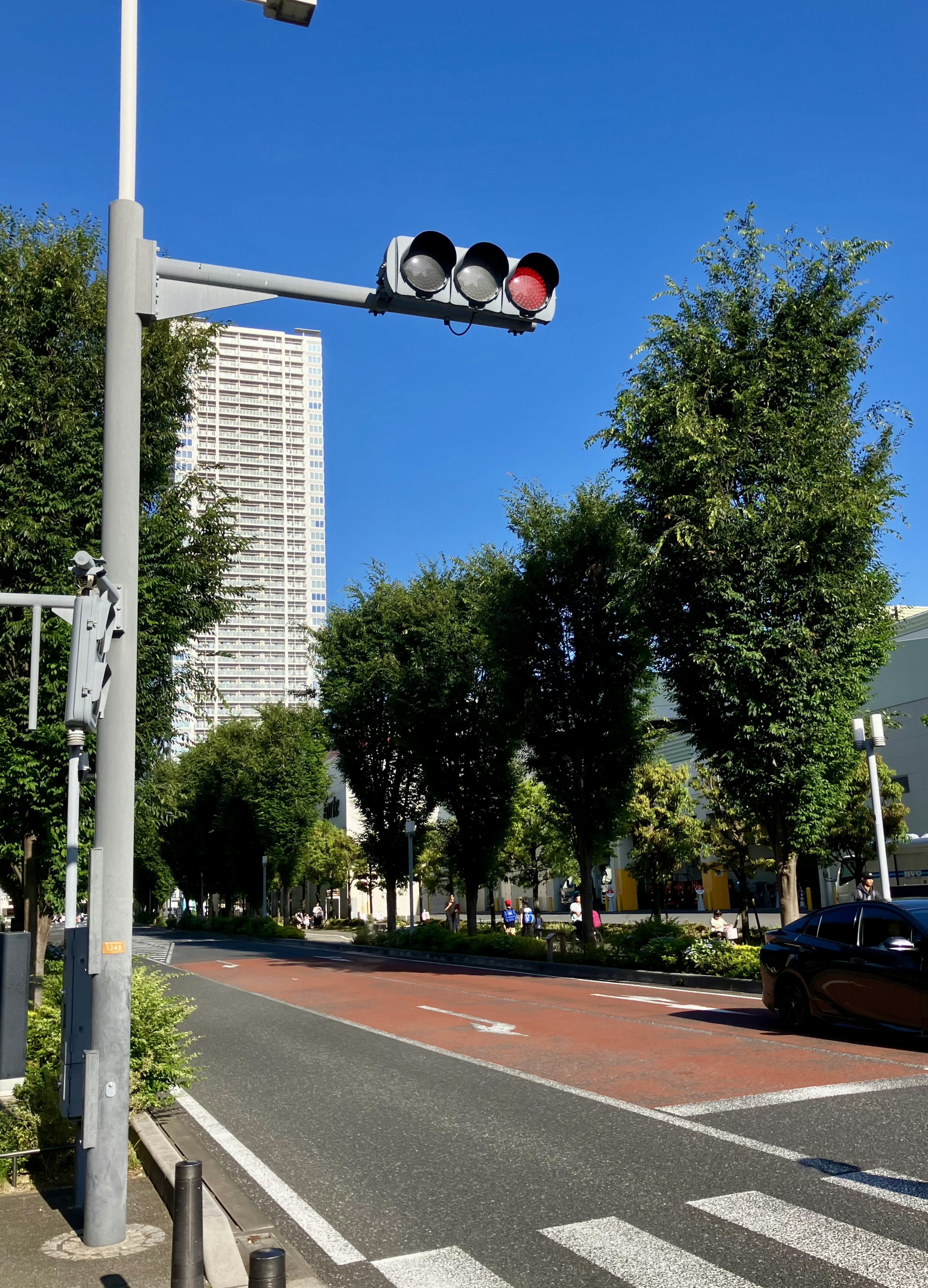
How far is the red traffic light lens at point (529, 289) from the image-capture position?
19.5ft

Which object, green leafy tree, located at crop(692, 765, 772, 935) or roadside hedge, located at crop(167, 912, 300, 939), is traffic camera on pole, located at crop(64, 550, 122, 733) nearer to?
green leafy tree, located at crop(692, 765, 772, 935)

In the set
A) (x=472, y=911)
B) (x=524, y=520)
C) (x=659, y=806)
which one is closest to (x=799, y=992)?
(x=524, y=520)

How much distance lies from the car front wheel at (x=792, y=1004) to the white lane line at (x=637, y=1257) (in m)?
7.28

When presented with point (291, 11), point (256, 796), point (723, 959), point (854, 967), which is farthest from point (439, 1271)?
point (256, 796)

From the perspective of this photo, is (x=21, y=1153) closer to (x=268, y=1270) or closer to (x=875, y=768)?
(x=268, y=1270)

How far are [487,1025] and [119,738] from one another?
9975 millimetres

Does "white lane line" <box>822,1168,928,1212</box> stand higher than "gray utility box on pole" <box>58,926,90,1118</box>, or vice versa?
"gray utility box on pole" <box>58,926,90,1118</box>

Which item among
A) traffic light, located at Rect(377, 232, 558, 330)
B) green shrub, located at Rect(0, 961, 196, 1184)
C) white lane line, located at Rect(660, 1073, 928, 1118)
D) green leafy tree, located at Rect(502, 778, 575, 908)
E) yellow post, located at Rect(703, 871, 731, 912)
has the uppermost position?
traffic light, located at Rect(377, 232, 558, 330)

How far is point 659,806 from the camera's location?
41.3 m

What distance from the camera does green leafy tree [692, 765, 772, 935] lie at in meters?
33.9

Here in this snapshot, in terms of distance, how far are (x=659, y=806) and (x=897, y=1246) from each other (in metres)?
36.9

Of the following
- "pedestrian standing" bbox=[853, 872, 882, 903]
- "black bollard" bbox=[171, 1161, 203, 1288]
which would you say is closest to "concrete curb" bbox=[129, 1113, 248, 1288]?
"black bollard" bbox=[171, 1161, 203, 1288]

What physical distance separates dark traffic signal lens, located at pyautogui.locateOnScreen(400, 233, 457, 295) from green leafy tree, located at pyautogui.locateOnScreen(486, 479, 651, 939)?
74.3 ft

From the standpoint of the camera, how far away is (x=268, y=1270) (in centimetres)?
339
